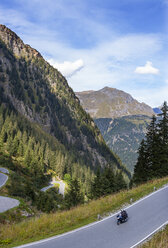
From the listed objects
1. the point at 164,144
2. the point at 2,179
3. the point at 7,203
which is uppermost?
the point at 164,144

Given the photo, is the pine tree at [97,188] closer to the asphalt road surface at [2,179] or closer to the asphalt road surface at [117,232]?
the asphalt road surface at [2,179]

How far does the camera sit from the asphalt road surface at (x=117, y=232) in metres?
10.3

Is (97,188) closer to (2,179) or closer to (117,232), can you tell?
(2,179)

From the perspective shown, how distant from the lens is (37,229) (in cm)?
1218

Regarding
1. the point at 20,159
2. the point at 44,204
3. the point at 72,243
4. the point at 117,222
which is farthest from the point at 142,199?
the point at 20,159

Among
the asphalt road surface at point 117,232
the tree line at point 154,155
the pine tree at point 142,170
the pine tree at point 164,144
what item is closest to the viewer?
the asphalt road surface at point 117,232

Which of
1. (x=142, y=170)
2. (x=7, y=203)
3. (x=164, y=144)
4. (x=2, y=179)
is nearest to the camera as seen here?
(x=7, y=203)

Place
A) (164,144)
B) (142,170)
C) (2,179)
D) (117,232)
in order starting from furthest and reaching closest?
(2,179), (142,170), (164,144), (117,232)

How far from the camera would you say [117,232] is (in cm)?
1178

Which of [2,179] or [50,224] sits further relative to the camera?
[2,179]

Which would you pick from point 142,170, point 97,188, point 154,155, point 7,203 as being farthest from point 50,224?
point 97,188

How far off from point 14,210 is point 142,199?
14.8 m

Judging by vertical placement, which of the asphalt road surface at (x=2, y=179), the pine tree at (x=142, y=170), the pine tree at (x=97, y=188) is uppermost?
the pine tree at (x=142, y=170)

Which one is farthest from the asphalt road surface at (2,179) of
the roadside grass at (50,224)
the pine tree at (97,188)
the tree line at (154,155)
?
the tree line at (154,155)
